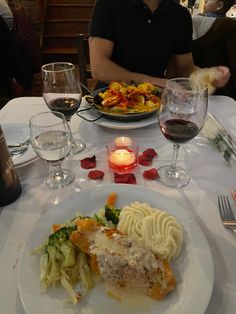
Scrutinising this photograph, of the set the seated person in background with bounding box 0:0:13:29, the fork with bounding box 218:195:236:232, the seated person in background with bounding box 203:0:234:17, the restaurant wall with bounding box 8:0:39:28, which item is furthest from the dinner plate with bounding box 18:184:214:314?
the restaurant wall with bounding box 8:0:39:28

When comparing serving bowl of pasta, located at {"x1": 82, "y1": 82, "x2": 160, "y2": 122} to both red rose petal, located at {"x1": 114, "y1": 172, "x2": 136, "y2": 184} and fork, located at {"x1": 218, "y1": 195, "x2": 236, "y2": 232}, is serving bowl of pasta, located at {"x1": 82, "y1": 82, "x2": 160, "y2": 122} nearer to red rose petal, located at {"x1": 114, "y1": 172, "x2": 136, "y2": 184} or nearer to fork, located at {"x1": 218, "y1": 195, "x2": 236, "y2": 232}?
red rose petal, located at {"x1": 114, "y1": 172, "x2": 136, "y2": 184}

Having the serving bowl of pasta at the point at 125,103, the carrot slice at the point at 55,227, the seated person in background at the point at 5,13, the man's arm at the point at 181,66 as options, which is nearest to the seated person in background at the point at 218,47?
the man's arm at the point at 181,66

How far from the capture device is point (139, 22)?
5.34 feet

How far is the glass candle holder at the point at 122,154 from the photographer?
0.86 meters

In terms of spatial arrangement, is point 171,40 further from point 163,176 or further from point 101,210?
point 101,210

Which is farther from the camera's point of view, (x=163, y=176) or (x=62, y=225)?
(x=163, y=176)

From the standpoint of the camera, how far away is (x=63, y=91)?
1012 mm

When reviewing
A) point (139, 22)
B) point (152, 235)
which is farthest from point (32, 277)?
point (139, 22)

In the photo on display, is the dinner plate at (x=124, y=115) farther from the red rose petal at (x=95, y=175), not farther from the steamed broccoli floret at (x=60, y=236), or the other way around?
→ the steamed broccoli floret at (x=60, y=236)

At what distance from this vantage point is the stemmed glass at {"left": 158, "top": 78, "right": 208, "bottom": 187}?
809 mm

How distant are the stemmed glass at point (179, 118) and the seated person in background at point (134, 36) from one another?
70 cm

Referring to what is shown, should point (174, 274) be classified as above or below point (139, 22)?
below

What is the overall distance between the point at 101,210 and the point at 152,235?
0.15m

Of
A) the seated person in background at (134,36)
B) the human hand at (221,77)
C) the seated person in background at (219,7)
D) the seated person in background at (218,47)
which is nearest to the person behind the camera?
the human hand at (221,77)
